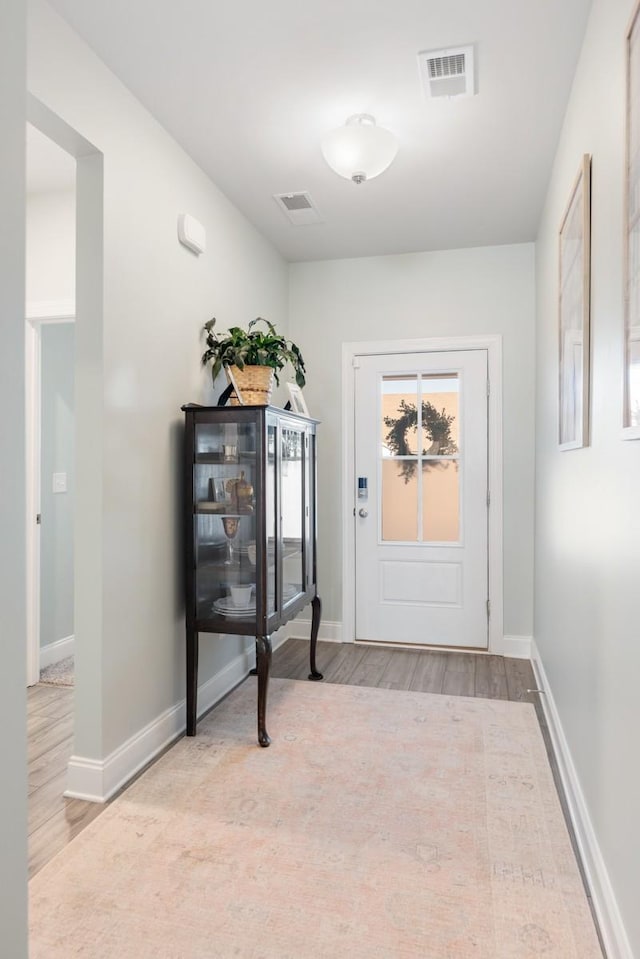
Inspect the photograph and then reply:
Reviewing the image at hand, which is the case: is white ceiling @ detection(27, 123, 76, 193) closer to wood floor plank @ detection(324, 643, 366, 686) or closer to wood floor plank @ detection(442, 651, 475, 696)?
wood floor plank @ detection(324, 643, 366, 686)

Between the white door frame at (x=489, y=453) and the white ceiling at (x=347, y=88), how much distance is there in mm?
823

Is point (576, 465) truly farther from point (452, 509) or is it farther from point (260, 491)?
point (452, 509)

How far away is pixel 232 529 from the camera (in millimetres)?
2689

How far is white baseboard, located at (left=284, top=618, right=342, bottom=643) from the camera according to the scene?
4.14m

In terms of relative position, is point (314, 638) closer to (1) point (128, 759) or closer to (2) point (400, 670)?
(2) point (400, 670)

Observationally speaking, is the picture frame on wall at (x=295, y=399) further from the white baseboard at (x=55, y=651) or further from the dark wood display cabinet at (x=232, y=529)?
the white baseboard at (x=55, y=651)

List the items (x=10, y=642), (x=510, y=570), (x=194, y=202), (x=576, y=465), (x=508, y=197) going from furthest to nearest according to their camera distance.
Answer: (x=510, y=570) → (x=508, y=197) → (x=194, y=202) → (x=576, y=465) → (x=10, y=642)

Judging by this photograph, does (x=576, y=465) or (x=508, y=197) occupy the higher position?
(x=508, y=197)

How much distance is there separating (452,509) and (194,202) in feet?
7.73

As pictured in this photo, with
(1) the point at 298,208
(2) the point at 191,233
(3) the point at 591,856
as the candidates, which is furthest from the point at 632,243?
(1) the point at 298,208

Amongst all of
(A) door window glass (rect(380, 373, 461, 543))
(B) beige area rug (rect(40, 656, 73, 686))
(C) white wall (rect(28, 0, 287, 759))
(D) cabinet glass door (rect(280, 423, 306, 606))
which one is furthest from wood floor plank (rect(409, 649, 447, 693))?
(B) beige area rug (rect(40, 656, 73, 686))

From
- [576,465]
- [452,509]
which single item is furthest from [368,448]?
[576,465]

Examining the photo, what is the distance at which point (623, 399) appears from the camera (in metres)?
1.38

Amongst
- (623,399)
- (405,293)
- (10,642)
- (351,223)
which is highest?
(351,223)
